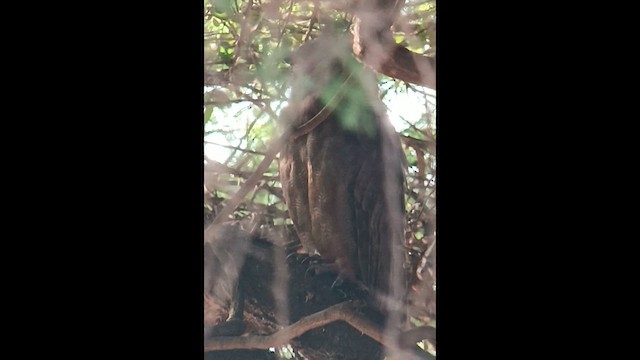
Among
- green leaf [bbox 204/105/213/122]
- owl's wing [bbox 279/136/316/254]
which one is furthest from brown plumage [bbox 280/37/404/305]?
green leaf [bbox 204/105/213/122]

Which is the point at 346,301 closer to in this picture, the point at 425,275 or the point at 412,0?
the point at 425,275

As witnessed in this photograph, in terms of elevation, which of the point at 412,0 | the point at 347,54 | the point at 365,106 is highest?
the point at 412,0

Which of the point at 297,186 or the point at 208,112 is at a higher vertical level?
the point at 208,112

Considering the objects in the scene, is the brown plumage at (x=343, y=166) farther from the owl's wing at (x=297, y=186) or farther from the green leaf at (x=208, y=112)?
the green leaf at (x=208, y=112)

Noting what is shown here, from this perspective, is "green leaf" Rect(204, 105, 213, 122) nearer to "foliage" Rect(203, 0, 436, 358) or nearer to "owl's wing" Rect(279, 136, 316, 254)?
"foliage" Rect(203, 0, 436, 358)

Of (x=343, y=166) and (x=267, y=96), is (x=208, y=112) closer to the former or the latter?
(x=267, y=96)

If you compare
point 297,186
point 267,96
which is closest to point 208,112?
point 267,96

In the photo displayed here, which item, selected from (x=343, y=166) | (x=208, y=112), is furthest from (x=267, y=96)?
(x=343, y=166)

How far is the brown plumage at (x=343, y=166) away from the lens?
1.60 m

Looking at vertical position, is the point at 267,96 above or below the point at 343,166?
above

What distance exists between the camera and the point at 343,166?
162 cm

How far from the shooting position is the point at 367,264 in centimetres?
159

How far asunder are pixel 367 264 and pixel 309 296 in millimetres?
155
